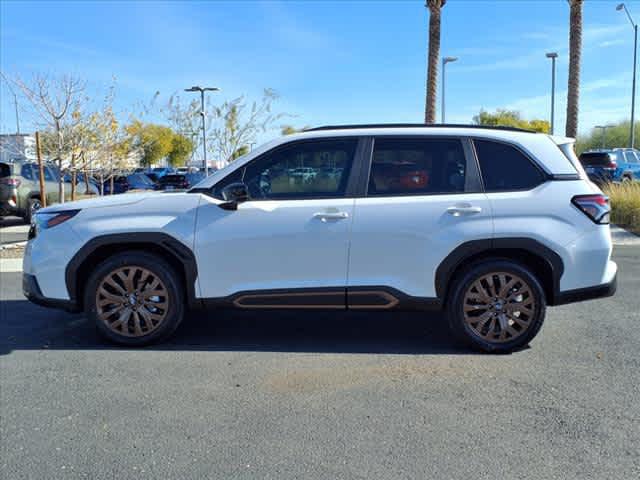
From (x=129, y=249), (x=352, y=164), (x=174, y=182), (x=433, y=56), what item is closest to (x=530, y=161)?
(x=352, y=164)

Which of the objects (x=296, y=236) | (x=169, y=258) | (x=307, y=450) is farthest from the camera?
(x=169, y=258)

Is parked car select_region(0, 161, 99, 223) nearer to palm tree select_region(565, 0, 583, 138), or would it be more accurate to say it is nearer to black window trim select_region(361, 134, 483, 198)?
black window trim select_region(361, 134, 483, 198)

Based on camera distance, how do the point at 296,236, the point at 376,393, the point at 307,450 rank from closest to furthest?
the point at 307,450
the point at 376,393
the point at 296,236

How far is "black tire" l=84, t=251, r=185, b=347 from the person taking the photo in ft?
14.8

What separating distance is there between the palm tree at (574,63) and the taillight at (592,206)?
51.8ft

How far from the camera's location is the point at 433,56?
61.4 ft

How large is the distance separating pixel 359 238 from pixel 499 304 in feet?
4.20

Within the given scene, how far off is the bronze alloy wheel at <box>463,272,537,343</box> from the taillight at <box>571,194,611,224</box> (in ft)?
2.47

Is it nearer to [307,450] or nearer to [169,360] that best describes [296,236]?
[169,360]

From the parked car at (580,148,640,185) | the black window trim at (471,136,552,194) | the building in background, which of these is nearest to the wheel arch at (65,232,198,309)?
the black window trim at (471,136,552,194)

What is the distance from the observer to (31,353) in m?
4.61

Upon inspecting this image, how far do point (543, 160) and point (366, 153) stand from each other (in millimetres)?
1463

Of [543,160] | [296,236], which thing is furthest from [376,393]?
[543,160]

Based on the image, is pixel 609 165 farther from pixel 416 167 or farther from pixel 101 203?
pixel 101 203
